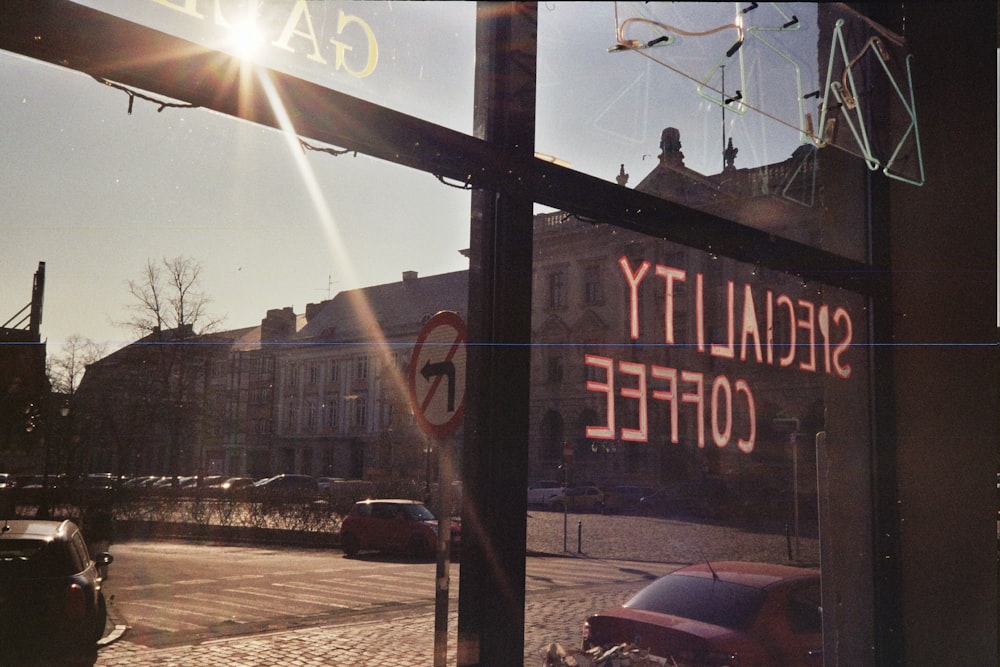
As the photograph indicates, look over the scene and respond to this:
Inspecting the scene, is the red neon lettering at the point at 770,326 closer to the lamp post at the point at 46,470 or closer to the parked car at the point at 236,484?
the parked car at the point at 236,484

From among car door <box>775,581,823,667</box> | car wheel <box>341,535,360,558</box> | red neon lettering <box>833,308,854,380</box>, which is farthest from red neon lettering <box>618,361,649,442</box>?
red neon lettering <box>833,308,854,380</box>

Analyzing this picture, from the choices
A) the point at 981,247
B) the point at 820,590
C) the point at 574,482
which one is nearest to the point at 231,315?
the point at 574,482

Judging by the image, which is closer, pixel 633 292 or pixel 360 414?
pixel 360 414

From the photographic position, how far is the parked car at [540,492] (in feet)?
9.82

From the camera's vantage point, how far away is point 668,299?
3918mm

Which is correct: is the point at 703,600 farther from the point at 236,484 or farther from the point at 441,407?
the point at 236,484

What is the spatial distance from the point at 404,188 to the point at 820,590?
3140 millimetres

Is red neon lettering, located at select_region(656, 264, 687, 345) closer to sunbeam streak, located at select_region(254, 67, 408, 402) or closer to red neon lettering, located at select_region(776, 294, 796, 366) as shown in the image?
red neon lettering, located at select_region(776, 294, 796, 366)

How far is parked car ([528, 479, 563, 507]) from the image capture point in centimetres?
299

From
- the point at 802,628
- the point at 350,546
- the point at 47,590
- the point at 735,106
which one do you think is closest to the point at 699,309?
the point at 735,106

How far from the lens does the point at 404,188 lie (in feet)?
9.50

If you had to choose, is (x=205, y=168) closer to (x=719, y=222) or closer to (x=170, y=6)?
(x=170, y=6)

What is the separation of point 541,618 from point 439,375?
108 centimetres

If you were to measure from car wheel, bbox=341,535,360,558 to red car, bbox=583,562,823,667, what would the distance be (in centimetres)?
129
